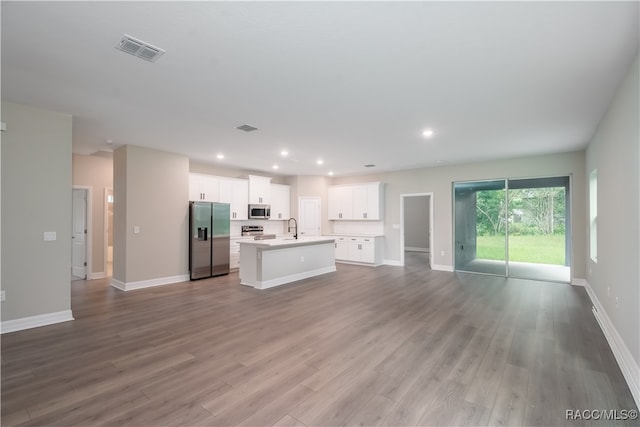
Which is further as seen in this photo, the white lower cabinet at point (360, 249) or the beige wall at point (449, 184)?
the white lower cabinet at point (360, 249)

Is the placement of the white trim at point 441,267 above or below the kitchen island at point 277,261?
below

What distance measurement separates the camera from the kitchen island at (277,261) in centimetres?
562

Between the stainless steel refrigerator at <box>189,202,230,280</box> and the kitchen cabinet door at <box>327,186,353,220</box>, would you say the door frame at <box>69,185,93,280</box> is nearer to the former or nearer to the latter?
the stainless steel refrigerator at <box>189,202,230,280</box>

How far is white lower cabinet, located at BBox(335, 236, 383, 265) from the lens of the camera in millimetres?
8352

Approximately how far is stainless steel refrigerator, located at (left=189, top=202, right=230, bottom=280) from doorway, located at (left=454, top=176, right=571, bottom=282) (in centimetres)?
578

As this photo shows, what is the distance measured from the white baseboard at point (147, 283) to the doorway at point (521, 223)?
6650 mm

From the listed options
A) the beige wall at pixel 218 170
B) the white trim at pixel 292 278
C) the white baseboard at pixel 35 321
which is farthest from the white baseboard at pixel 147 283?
the beige wall at pixel 218 170

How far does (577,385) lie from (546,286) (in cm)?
422

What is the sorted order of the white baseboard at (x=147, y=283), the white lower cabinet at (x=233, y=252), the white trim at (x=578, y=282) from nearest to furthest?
1. the white baseboard at (x=147, y=283)
2. the white trim at (x=578, y=282)
3. the white lower cabinet at (x=233, y=252)

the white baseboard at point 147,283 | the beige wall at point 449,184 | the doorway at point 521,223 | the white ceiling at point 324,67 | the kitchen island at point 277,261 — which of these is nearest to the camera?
the white ceiling at point 324,67

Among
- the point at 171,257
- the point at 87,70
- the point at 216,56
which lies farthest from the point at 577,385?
the point at 171,257

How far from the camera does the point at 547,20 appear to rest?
2041mm

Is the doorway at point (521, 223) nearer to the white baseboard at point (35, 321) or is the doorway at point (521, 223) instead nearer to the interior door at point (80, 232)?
the white baseboard at point (35, 321)

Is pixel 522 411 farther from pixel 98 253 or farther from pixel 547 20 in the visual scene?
pixel 98 253
